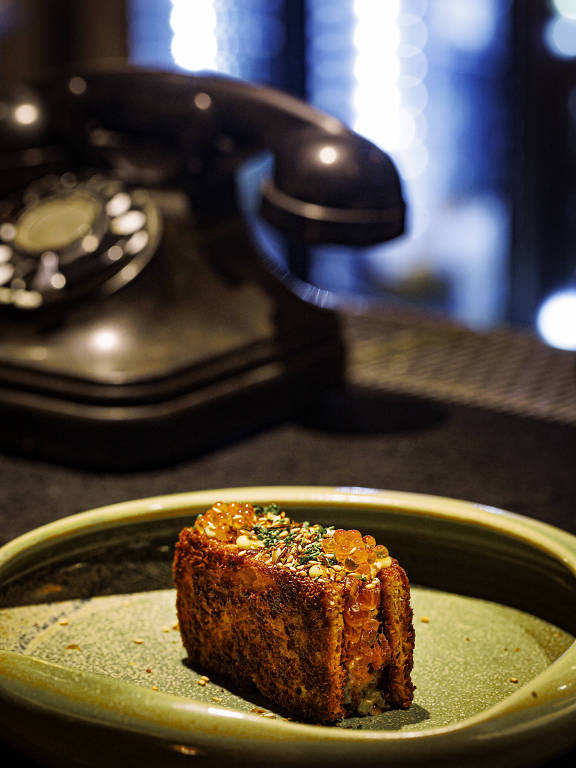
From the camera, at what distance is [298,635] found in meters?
0.36

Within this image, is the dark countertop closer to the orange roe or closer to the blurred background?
the orange roe

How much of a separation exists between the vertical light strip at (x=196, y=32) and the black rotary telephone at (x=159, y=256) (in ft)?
4.61

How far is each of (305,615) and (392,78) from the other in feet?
6.74

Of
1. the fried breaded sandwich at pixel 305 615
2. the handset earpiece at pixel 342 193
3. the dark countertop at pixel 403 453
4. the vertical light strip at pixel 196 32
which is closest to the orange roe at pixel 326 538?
the fried breaded sandwich at pixel 305 615

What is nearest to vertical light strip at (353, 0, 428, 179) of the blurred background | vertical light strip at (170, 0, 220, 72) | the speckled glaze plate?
the blurred background

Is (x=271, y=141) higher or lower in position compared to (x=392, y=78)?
higher

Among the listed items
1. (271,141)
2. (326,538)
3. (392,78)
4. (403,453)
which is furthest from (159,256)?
(392,78)

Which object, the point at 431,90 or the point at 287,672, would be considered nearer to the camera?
the point at 287,672

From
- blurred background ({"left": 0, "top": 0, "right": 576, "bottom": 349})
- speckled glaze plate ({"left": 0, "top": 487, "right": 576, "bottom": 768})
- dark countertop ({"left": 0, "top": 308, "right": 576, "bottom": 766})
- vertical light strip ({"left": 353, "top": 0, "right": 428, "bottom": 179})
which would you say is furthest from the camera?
vertical light strip ({"left": 353, "top": 0, "right": 428, "bottom": 179})

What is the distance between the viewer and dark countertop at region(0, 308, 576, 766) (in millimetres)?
651

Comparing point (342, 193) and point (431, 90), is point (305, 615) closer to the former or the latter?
point (342, 193)

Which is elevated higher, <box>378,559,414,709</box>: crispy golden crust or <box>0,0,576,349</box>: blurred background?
<box>378,559,414,709</box>: crispy golden crust

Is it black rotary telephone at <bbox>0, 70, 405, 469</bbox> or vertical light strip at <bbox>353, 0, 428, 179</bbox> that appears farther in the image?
vertical light strip at <bbox>353, 0, 428, 179</bbox>

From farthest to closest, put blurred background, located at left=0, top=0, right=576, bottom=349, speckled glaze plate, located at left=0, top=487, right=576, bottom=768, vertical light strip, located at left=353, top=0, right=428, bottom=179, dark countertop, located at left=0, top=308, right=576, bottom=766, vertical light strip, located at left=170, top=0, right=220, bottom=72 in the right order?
vertical light strip, located at left=170, top=0, right=220, bottom=72 → vertical light strip, located at left=353, top=0, right=428, bottom=179 → blurred background, located at left=0, top=0, right=576, bottom=349 → dark countertop, located at left=0, top=308, right=576, bottom=766 → speckled glaze plate, located at left=0, top=487, right=576, bottom=768
